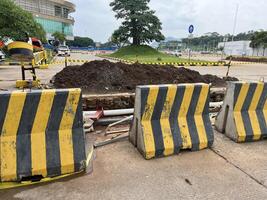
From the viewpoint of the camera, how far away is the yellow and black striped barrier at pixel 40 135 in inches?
123

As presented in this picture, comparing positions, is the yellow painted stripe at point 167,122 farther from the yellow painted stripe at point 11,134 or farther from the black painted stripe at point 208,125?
the yellow painted stripe at point 11,134

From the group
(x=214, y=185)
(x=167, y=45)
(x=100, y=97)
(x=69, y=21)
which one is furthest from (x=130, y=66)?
(x=167, y=45)

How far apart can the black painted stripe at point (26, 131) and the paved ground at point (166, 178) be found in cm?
31

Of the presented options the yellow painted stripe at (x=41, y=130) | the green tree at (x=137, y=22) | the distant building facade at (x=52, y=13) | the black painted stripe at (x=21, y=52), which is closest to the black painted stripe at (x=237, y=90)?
the yellow painted stripe at (x=41, y=130)

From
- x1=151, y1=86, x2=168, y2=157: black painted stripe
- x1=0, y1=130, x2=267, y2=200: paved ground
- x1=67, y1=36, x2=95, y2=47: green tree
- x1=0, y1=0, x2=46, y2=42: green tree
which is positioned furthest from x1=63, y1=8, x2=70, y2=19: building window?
x1=0, y1=130, x2=267, y2=200: paved ground

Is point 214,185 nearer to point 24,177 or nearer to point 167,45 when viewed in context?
point 24,177

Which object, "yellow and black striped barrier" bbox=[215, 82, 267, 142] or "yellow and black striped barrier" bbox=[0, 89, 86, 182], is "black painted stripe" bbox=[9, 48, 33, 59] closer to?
"yellow and black striped barrier" bbox=[0, 89, 86, 182]

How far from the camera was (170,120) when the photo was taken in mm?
4102

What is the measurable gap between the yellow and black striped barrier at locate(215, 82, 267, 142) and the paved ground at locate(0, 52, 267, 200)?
1.25ft

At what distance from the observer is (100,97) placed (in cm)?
571

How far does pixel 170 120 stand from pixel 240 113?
137 centimetres

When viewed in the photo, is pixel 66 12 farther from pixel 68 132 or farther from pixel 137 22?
pixel 68 132

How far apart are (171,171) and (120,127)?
1.88 metres

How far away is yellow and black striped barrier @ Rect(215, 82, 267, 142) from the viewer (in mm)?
4473
